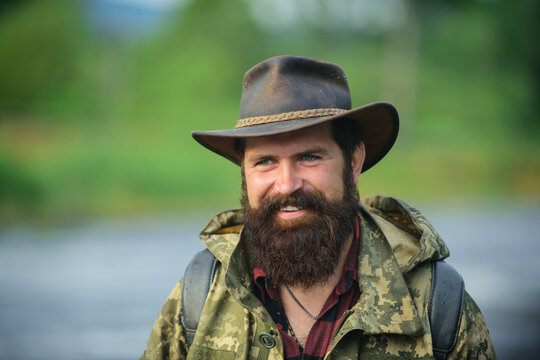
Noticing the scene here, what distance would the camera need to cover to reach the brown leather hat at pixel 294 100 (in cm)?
239

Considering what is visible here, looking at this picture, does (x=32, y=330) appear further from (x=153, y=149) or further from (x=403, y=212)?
(x=153, y=149)

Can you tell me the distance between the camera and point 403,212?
2688 millimetres

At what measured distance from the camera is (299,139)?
95.6 inches

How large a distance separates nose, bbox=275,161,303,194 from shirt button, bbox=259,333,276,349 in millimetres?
646

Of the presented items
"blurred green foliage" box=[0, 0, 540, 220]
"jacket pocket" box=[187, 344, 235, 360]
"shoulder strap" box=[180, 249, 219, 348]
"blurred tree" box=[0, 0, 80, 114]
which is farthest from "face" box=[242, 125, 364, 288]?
"blurred tree" box=[0, 0, 80, 114]

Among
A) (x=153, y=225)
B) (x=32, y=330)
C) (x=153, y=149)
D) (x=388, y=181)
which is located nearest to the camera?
(x=32, y=330)

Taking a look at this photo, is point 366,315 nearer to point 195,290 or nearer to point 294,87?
point 195,290

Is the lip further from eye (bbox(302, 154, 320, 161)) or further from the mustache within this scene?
eye (bbox(302, 154, 320, 161))

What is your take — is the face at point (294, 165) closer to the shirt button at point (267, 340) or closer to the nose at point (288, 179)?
the nose at point (288, 179)

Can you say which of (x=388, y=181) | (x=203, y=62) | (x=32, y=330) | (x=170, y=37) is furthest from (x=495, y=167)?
(x=32, y=330)

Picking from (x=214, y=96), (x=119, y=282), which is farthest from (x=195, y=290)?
(x=214, y=96)

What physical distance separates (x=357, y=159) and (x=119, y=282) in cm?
532

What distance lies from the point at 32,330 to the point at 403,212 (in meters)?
4.66

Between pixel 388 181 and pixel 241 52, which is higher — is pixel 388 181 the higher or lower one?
the lower one
